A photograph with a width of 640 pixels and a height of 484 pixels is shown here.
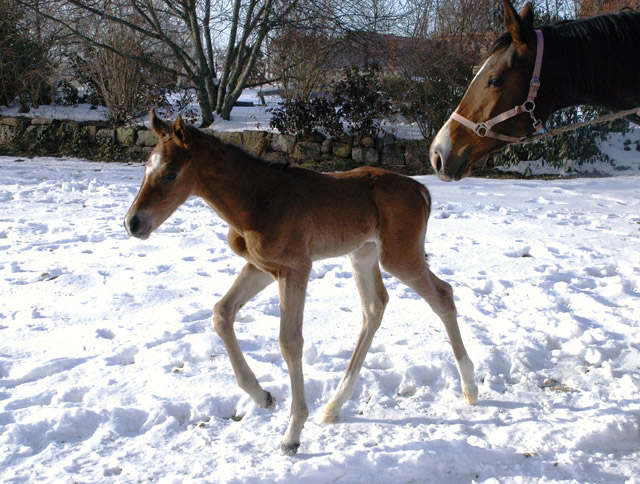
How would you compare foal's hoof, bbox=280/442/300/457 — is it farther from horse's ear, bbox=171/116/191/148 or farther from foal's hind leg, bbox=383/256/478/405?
horse's ear, bbox=171/116/191/148

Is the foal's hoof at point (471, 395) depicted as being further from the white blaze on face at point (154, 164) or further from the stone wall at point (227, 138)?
the stone wall at point (227, 138)

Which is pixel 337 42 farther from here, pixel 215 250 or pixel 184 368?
pixel 184 368

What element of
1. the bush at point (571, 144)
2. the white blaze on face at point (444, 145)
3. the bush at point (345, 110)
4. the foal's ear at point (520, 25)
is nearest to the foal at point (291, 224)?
the white blaze on face at point (444, 145)

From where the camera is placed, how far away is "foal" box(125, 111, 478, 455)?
8.76ft

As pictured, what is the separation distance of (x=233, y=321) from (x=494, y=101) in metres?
1.80

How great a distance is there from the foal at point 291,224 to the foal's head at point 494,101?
0.27m

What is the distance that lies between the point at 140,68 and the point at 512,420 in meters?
12.7

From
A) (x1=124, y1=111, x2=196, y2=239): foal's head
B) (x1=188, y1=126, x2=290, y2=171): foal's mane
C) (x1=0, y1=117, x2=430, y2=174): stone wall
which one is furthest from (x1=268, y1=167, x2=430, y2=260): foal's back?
(x1=0, y1=117, x2=430, y2=174): stone wall

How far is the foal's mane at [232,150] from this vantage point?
277 cm

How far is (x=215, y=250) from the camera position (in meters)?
5.95

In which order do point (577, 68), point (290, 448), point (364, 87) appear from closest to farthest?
point (290, 448) → point (577, 68) → point (364, 87)

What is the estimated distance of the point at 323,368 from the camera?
11.4 ft

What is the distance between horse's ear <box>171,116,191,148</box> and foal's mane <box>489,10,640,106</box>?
1748mm

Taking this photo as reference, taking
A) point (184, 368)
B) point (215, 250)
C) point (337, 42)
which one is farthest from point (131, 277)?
point (337, 42)
